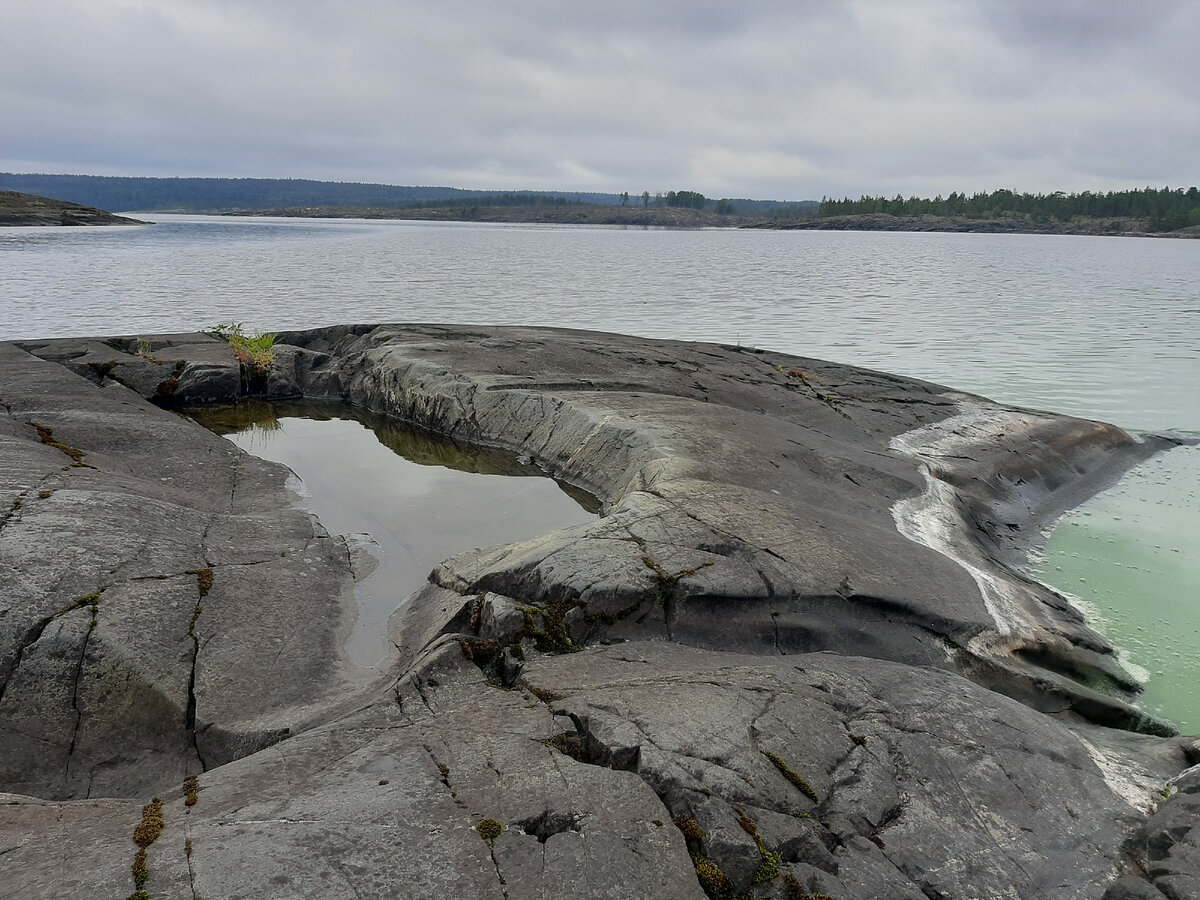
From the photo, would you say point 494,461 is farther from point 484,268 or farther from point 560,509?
point 484,268

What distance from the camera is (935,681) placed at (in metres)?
5.47

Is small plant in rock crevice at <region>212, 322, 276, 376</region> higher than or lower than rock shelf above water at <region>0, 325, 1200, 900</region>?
lower

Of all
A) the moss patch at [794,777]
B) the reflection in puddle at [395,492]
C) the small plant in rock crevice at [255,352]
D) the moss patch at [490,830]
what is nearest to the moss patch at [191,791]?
the moss patch at [490,830]

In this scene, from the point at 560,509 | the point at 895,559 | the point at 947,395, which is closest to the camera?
the point at 895,559

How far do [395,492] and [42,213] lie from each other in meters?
125

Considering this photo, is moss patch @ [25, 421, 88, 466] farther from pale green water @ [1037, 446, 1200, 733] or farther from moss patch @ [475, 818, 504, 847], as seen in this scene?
pale green water @ [1037, 446, 1200, 733]

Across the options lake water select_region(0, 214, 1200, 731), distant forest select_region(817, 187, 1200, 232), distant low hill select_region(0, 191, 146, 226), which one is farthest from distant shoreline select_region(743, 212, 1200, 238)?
distant low hill select_region(0, 191, 146, 226)

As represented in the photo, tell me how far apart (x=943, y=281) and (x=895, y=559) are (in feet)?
161

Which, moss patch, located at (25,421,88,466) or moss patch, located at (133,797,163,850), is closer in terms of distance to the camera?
moss patch, located at (133,797,163,850)

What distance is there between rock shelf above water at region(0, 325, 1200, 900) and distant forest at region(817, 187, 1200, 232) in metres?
164

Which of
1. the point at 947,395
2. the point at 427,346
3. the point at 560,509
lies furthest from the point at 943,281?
the point at 560,509

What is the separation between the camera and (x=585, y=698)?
4746mm

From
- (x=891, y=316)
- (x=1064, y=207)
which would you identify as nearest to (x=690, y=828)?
(x=891, y=316)

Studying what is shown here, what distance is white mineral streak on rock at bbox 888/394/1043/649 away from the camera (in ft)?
23.8
